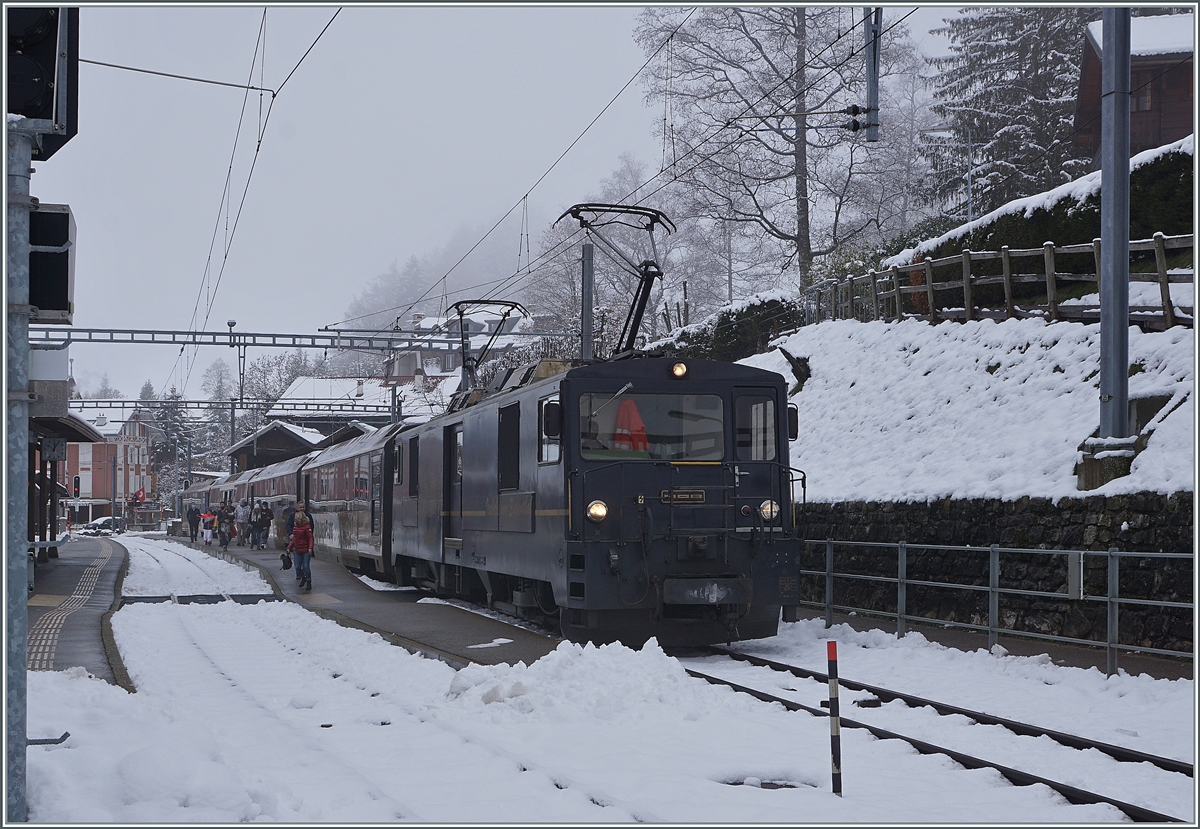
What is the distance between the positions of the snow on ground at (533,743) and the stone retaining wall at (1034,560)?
154 centimetres

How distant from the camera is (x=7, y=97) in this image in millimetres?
5371

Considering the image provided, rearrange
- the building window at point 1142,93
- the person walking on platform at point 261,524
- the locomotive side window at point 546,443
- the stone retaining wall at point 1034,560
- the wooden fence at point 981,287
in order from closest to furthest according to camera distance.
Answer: the stone retaining wall at point 1034,560 → the locomotive side window at point 546,443 → the wooden fence at point 981,287 → the building window at point 1142,93 → the person walking on platform at point 261,524

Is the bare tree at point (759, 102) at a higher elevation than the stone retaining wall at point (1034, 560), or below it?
higher

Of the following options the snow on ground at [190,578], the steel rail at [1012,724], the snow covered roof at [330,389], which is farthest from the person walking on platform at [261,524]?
the snow covered roof at [330,389]

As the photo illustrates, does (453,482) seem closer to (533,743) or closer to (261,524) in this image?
(533,743)

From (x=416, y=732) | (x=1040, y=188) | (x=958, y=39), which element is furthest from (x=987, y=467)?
(x=958, y=39)

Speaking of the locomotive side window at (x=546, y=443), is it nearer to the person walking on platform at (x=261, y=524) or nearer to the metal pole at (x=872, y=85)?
the metal pole at (x=872, y=85)

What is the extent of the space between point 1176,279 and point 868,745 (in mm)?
10370

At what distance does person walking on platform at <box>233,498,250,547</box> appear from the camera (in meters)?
44.3

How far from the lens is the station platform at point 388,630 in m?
11.4

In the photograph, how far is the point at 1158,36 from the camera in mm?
35781

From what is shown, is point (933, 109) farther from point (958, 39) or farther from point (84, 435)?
point (84, 435)

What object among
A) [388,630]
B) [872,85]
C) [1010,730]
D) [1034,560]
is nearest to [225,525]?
[388,630]

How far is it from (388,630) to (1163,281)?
10692mm
